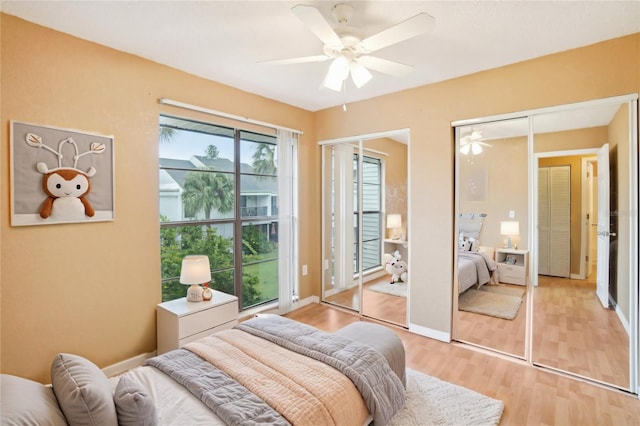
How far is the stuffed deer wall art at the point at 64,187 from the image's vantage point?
Answer: 2.22 m

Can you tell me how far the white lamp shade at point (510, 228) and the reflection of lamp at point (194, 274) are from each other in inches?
108

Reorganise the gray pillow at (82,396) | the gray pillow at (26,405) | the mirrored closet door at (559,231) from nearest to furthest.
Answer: the gray pillow at (26,405), the gray pillow at (82,396), the mirrored closet door at (559,231)

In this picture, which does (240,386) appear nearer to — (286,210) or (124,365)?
(124,365)

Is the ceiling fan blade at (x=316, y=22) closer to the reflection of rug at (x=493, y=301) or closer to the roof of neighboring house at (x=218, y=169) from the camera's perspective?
the roof of neighboring house at (x=218, y=169)

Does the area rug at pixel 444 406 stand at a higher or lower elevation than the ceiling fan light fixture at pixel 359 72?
lower

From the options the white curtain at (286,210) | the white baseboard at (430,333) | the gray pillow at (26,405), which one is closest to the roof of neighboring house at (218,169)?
the white curtain at (286,210)

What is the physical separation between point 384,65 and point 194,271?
228 cm

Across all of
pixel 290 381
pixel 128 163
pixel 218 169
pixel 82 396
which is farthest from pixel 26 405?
pixel 218 169

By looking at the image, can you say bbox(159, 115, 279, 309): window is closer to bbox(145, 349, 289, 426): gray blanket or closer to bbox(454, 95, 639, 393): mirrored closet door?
bbox(145, 349, 289, 426): gray blanket

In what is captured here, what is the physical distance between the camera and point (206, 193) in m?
3.35

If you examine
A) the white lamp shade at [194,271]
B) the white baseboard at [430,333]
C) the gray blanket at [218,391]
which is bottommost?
the white baseboard at [430,333]

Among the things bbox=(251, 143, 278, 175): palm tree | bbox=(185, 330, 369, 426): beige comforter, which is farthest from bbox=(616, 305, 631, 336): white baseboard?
bbox=(251, 143, 278, 175): palm tree

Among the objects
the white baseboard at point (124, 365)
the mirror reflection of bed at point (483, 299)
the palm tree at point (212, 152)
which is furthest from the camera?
the palm tree at point (212, 152)

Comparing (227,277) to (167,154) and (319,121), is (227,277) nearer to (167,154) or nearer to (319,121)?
(167,154)
